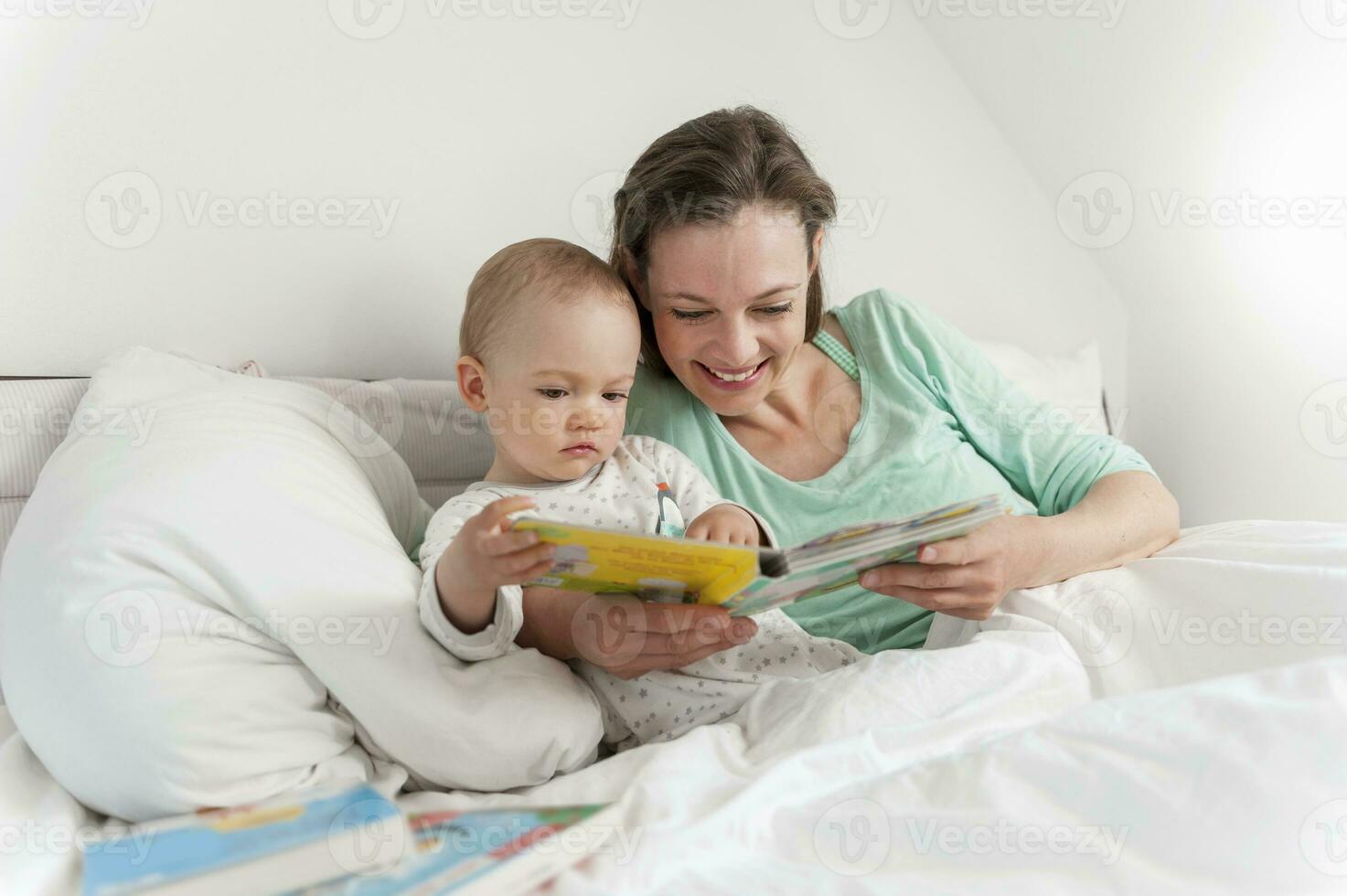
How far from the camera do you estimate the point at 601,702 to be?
126 cm

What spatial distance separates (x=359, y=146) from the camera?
1.66 meters

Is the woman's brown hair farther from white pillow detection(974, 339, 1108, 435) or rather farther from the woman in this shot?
white pillow detection(974, 339, 1108, 435)

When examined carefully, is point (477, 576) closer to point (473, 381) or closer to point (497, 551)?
point (497, 551)

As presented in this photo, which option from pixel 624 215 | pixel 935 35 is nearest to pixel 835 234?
pixel 935 35

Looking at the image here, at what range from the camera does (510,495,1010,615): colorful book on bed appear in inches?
36.6

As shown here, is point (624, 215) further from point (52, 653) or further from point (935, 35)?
point (935, 35)

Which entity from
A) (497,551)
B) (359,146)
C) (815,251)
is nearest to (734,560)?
(497,551)

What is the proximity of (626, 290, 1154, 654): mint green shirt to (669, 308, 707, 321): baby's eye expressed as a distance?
0.55 feet

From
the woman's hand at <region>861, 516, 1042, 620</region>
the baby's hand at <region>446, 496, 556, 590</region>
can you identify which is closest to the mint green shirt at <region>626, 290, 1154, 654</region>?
the woman's hand at <region>861, 516, 1042, 620</region>

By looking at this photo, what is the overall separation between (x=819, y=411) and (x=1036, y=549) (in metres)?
0.41

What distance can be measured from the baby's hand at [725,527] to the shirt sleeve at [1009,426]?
523 mm

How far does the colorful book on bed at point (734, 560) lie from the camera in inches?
36.6

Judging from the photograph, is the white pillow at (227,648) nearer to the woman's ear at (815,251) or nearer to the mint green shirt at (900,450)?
the mint green shirt at (900,450)

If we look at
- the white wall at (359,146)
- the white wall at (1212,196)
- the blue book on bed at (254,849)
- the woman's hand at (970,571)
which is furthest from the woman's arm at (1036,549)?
the white wall at (359,146)
